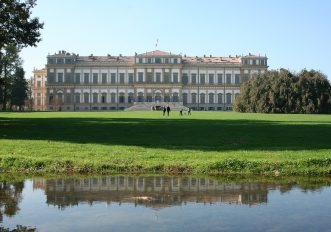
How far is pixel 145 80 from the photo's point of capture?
11394 cm

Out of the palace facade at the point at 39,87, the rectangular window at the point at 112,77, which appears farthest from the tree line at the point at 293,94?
the palace facade at the point at 39,87

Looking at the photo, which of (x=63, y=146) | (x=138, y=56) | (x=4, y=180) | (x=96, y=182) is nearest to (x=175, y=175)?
(x=96, y=182)

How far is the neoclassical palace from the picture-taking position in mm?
113500

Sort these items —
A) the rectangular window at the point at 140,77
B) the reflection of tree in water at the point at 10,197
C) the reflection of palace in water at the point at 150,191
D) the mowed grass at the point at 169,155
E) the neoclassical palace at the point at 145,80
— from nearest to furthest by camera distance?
1. the reflection of tree in water at the point at 10,197
2. the reflection of palace in water at the point at 150,191
3. the mowed grass at the point at 169,155
4. the neoclassical palace at the point at 145,80
5. the rectangular window at the point at 140,77

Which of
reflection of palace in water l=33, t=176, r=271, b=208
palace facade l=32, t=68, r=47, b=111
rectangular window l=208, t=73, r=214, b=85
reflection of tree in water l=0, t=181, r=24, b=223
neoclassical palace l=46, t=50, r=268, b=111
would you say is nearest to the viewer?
reflection of tree in water l=0, t=181, r=24, b=223

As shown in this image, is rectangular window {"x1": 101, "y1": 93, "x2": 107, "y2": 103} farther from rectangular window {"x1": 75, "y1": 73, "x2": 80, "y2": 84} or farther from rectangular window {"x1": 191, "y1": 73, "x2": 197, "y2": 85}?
rectangular window {"x1": 191, "y1": 73, "x2": 197, "y2": 85}

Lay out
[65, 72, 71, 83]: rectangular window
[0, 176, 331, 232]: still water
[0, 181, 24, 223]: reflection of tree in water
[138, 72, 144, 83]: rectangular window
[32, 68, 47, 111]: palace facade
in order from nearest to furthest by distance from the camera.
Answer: [0, 176, 331, 232]: still water < [0, 181, 24, 223]: reflection of tree in water < [138, 72, 144, 83]: rectangular window < [65, 72, 71, 83]: rectangular window < [32, 68, 47, 111]: palace facade

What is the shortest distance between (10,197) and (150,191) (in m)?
2.27

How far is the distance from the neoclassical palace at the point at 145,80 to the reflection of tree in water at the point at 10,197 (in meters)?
104

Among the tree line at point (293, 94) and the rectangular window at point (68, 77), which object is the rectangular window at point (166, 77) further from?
the tree line at point (293, 94)

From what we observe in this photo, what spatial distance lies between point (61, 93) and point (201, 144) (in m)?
103

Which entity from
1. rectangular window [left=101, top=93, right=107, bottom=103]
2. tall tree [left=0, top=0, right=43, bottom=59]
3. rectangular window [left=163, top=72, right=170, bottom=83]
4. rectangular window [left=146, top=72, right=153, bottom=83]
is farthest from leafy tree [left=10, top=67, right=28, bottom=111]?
tall tree [left=0, top=0, right=43, bottom=59]

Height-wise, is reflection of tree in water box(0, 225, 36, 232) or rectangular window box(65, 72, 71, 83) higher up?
rectangular window box(65, 72, 71, 83)

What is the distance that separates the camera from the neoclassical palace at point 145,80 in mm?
113500
